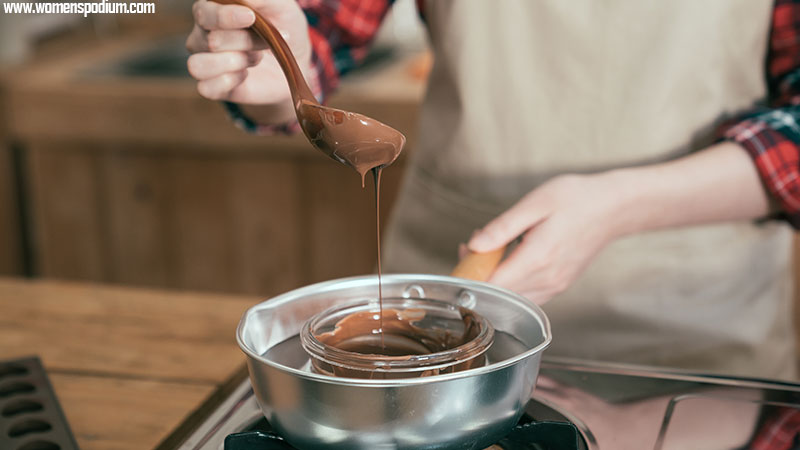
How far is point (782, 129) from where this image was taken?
1.04 m

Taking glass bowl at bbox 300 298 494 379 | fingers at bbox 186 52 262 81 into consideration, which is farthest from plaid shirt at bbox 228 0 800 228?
glass bowl at bbox 300 298 494 379

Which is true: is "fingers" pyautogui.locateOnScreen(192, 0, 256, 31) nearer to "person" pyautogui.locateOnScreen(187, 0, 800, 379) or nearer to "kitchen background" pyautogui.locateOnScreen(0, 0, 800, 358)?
"person" pyautogui.locateOnScreen(187, 0, 800, 379)

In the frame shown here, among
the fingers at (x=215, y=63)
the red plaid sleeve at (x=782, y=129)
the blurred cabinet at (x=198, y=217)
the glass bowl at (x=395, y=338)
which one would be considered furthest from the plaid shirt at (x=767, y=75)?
the blurred cabinet at (x=198, y=217)

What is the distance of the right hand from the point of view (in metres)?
0.79

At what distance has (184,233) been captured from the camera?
8.15ft

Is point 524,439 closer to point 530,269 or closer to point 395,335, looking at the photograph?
point 395,335

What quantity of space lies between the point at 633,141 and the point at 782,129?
0.18m

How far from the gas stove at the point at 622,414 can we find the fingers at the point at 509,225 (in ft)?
0.40

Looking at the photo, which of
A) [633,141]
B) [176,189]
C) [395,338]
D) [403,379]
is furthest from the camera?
[176,189]

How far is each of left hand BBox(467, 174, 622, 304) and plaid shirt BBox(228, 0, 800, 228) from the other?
8.2 inches

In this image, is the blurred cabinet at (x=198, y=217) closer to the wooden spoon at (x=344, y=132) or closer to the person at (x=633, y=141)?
the person at (x=633, y=141)

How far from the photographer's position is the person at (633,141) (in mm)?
1056

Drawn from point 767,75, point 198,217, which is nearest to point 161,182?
point 198,217

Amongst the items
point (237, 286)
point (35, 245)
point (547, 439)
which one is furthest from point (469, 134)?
point (35, 245)
